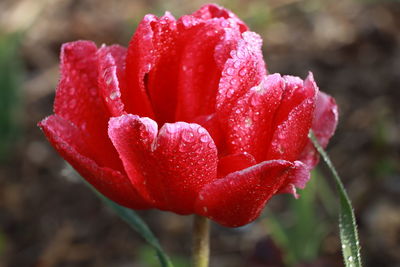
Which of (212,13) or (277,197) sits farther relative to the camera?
(277,197)

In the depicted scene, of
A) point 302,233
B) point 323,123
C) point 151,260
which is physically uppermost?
point 323,123

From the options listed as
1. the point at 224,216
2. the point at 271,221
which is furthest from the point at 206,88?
the point at 271,221

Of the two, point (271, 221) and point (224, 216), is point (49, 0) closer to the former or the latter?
point (271, 221)

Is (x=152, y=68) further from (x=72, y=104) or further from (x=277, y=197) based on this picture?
(x=277, y=197)

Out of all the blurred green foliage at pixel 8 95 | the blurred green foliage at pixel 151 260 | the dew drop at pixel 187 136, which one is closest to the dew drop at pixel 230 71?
the dew drop at pixel 187 136

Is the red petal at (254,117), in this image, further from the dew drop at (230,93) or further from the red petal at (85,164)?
the red petal at (85,164)

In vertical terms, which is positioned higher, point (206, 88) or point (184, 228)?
point (206, 88)

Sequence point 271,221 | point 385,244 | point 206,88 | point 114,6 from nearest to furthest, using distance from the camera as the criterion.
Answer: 1. point 206,88
2. point 271,221
3. point 385,244
4. point 114,6

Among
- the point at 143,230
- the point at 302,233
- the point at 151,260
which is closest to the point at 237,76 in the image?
the point at 143,230
